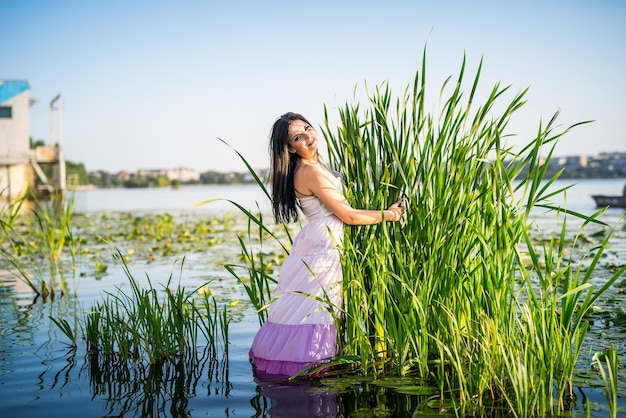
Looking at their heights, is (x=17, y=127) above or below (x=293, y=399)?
above

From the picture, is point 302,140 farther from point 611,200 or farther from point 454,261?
point 611,200

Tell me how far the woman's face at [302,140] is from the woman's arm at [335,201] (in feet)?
0.28

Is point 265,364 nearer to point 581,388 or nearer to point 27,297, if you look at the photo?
point 581,388

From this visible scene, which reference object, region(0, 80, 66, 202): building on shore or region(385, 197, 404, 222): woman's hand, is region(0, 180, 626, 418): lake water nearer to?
region(385, 197, 404, 222): woman's hand

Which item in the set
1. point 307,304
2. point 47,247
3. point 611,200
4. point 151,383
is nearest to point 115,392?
point 151,383

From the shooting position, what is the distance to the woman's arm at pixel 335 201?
273 cm

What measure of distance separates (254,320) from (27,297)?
2.23 metres

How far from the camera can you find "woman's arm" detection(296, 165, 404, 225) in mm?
2732

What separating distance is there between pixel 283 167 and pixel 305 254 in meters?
0.43

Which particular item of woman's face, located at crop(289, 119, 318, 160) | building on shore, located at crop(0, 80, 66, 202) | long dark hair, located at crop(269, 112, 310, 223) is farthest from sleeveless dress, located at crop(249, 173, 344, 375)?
building on shore, located at crop(0, 80, 66, 202)

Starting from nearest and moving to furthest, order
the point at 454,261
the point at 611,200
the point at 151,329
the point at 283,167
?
the point at 454,261, the point at 283,167, the point at 151,329, the point at 611,200

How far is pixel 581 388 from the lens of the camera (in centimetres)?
264

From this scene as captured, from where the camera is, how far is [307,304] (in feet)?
9.65

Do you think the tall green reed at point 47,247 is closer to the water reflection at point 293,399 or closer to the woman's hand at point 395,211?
the water reflection at point 293,399
